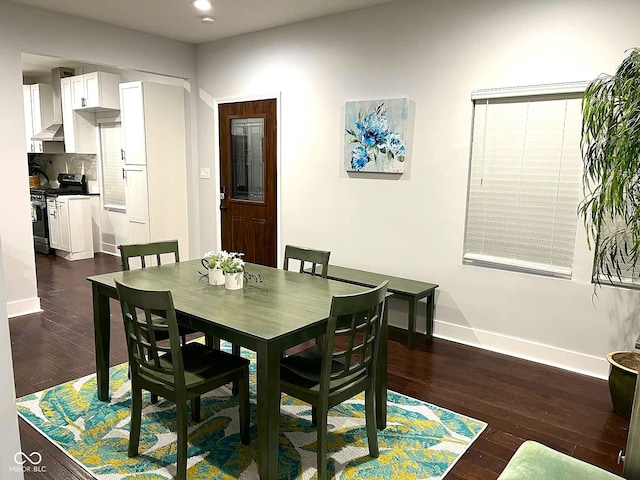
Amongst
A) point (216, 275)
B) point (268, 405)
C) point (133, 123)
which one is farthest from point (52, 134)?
point (268, 405)

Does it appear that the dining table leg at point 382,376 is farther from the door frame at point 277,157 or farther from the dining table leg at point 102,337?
the door frame at point 277,157

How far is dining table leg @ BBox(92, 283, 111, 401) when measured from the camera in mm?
2865

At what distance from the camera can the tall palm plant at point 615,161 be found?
2.65 m

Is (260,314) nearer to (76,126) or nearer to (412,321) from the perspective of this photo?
(412,321)

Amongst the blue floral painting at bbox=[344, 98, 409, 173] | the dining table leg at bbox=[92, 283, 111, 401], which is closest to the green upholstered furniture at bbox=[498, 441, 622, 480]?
the dining table leg at bbox=[92, 283, 111, 401]

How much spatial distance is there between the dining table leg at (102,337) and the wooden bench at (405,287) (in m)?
1.85

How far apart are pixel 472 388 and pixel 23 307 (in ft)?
13.0

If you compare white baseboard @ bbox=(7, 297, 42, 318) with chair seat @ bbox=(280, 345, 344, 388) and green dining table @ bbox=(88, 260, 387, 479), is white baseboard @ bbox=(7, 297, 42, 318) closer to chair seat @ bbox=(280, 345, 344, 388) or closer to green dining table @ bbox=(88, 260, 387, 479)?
green dining table @ bbox=(88, 260, 387, 479)

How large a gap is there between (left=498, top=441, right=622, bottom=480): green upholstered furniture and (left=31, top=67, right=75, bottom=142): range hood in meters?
7.67

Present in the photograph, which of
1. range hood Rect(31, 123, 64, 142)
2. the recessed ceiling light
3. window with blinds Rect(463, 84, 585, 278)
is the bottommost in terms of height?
window with blinds Rect(463, 84, 585, 278)

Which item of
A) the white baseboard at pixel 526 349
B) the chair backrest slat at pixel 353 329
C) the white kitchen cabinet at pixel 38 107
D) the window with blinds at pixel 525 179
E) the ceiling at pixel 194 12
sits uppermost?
the ceiling at pixel 194 12

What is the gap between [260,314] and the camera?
2299 millimetres

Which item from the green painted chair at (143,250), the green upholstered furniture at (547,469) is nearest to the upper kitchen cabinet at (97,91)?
the green painted chair at (143,250)

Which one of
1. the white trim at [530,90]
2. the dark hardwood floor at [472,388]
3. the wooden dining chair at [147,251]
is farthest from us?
the white trim at [530,90]
